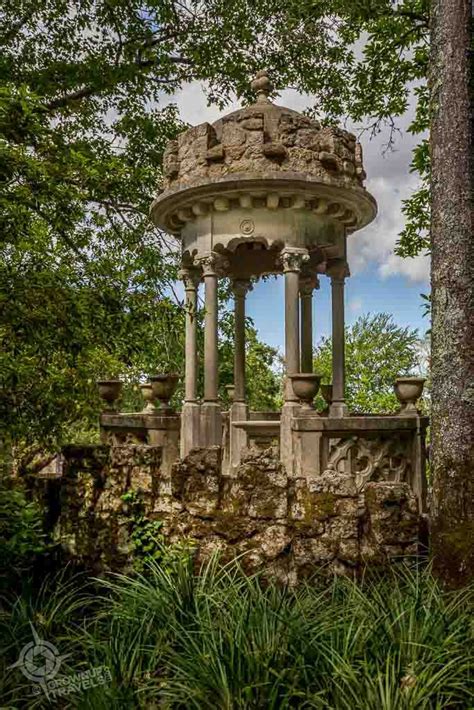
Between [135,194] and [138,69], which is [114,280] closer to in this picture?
[135,194]

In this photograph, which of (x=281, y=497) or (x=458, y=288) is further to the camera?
(x=281, y=497)

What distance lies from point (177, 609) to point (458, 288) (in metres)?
3.19

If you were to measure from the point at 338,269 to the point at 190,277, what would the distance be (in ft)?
7.31

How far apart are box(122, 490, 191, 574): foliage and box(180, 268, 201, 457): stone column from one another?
3123 mm

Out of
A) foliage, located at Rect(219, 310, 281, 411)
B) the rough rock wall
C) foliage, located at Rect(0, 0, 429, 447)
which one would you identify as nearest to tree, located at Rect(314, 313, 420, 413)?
foliage, located at Rect(219, 310, 281, 411)

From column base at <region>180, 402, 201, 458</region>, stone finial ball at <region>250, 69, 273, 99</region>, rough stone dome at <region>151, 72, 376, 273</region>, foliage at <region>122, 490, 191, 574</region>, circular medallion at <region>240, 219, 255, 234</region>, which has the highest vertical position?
stone finial ball at <region>250, 69, 273, 99</region>

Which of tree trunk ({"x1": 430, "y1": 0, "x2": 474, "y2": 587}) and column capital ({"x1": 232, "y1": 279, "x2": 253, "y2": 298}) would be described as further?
column capital ({"x1": 232, "y1": 279, "x2": 253, "y2": 298})

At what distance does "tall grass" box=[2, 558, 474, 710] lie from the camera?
3758 mm

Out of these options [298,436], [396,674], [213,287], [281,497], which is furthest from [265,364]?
[396,674]

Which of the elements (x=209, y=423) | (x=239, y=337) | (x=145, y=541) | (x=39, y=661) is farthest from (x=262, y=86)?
(x=39, y=661)

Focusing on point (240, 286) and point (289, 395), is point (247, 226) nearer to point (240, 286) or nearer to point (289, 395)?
point (289, 395)

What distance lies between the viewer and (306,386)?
7.82 metres

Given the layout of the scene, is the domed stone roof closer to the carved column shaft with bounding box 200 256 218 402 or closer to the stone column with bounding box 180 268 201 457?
the carved column shaft with bounding box 200 256 218 402

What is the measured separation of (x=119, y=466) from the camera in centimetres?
673
